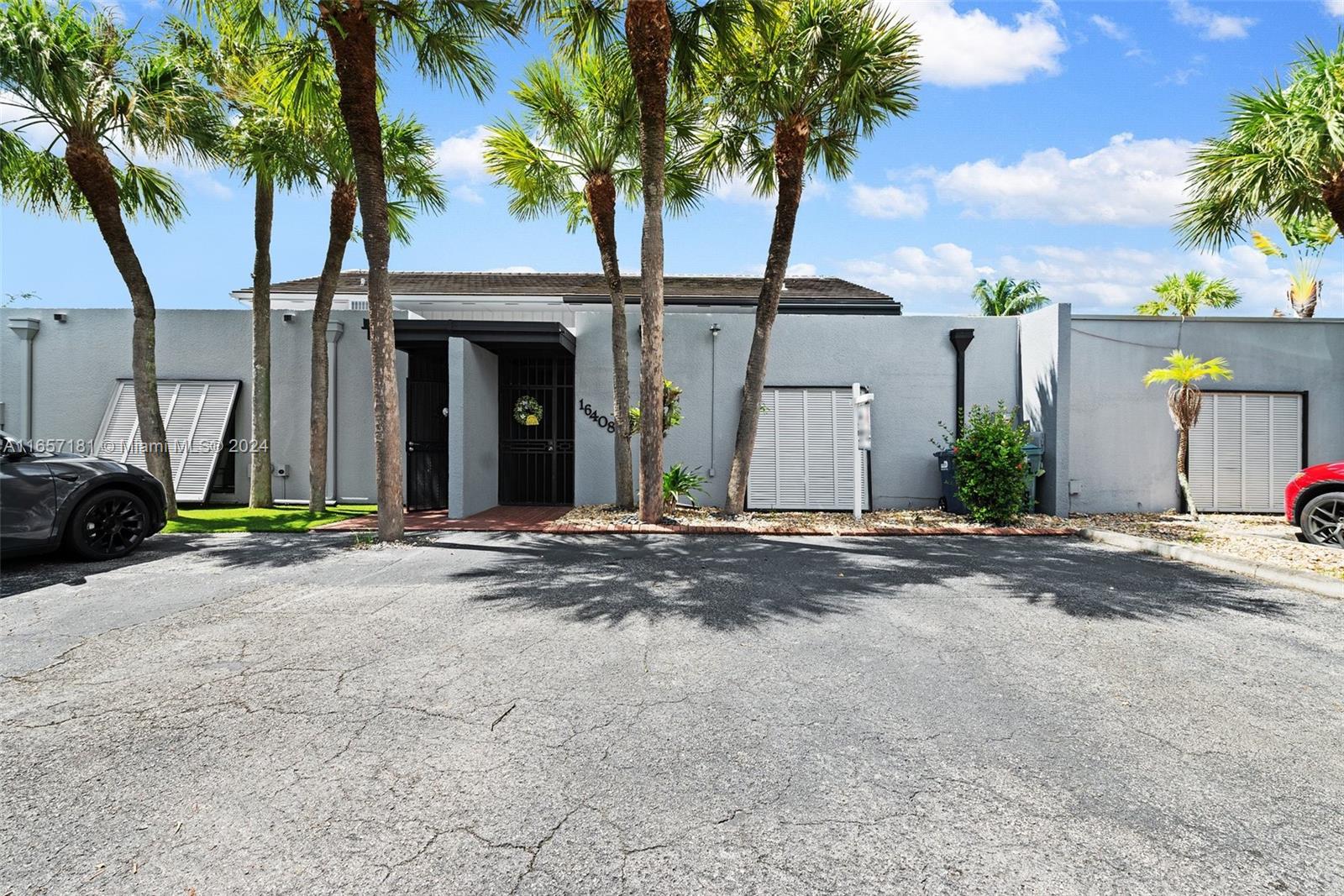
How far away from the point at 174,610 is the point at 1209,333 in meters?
14.9

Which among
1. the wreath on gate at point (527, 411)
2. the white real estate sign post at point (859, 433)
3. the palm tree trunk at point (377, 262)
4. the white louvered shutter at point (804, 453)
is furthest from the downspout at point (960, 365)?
the palm tree trunk at point (377, 262)

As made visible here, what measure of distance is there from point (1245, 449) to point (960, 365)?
4.97 m

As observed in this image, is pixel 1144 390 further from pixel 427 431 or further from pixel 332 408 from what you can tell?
pixel 332 408

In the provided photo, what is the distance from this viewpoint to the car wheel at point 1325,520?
8070 mm

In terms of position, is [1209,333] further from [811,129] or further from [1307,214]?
[811,129]

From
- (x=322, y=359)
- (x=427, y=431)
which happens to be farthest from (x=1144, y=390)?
(x=322, y=359)

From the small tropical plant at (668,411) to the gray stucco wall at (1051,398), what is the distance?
6.07 metres

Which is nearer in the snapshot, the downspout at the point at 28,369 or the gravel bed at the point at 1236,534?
the gravel bed at the point at 1236,534

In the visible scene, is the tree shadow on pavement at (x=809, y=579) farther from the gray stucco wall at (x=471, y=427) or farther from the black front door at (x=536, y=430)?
the black front door at (x=536, y=430)

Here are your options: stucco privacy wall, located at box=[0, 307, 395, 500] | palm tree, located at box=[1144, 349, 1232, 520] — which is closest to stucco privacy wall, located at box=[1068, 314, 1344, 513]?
palm tree, located at box=[1144, 349, 1232, 520]

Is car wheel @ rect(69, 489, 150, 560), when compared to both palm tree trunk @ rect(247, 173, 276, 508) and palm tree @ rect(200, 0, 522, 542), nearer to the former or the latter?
palm tree @ rect(200, 0, 522, 542)

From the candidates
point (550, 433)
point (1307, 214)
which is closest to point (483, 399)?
point (550, 433)

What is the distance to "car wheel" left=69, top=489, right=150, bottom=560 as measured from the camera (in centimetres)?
705

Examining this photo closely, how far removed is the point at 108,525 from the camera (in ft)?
24.1
